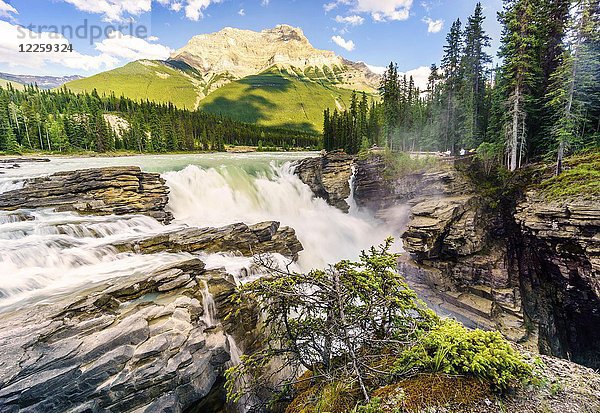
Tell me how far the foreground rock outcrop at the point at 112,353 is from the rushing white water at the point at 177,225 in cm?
288

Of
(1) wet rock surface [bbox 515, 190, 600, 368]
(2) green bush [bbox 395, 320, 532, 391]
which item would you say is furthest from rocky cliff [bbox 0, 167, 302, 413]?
(1) wet rock surface [bbox 515, 190, 600, 368]

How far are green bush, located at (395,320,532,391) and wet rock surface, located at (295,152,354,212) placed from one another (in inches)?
1381

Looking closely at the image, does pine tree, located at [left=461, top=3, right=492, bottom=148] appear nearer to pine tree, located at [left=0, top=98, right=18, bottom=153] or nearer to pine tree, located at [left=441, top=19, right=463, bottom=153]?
pine tree, located at [left=441, top=19, right=463, bottom=153]

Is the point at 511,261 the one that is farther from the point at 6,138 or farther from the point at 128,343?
the point at 6,138

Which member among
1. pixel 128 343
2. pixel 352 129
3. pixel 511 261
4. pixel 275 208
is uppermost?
pixel 352 129

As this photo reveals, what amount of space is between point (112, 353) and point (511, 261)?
87.2 feet

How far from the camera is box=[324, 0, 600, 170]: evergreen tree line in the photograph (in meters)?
19.6

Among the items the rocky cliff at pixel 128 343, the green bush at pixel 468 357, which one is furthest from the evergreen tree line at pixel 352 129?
the green bush at pixel 468 357

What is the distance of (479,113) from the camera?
118 ft

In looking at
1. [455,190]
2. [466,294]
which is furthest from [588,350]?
[455,190]

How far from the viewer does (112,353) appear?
267 inches

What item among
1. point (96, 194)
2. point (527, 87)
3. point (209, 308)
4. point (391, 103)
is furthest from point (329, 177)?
point (209, 308)

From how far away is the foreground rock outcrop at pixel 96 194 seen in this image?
18594 mm

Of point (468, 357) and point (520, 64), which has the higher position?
point (520, 64)
